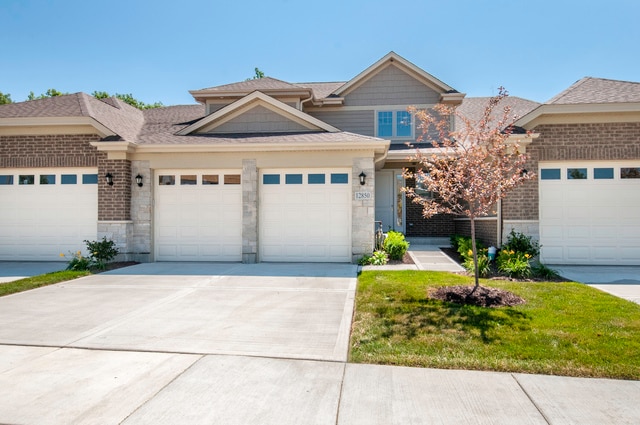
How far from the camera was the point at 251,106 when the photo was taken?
40.6ft

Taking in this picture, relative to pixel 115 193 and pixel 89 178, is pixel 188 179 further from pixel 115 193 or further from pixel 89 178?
pixel 89 178

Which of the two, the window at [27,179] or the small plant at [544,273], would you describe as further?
the window at [27,179]

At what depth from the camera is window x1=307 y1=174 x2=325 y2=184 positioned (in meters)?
11.1

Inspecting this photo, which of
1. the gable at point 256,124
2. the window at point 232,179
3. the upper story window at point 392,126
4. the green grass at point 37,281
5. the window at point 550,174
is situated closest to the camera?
the green grass at point 37,281

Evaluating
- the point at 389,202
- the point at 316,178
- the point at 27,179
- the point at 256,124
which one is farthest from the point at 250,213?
the point at 27,179

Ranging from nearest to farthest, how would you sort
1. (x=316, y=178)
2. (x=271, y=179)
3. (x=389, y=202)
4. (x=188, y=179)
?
(x=316, y=178), (x=271, y=179), (x=188, y=179), (x=389, y=202)

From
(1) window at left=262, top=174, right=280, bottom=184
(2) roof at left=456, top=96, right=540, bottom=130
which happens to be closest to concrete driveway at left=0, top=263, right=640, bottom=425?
(1) window at left=262, top=174, right=280, bottom=184

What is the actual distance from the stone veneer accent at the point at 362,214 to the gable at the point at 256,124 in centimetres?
274

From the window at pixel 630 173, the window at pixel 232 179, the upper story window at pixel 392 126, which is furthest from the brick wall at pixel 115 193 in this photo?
the window at pixel 630 173

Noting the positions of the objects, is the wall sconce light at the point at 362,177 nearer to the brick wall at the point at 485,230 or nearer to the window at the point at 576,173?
the brick wall at the point at 485,230

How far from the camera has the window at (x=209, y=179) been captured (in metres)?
11.4

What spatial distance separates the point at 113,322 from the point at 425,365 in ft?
14.9

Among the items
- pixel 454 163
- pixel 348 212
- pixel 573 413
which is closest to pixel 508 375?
pixel 573 413

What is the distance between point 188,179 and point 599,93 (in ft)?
40.0
